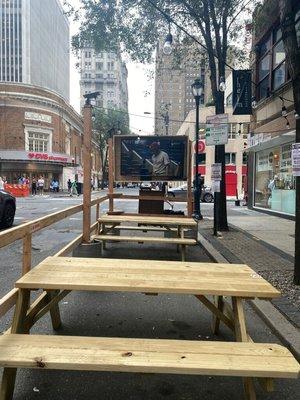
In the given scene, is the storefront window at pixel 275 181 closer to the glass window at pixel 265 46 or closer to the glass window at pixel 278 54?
the glass window at pixel 278 54

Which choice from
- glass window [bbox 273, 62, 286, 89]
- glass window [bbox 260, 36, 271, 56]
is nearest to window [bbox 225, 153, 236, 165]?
glass window [bbox 260, 36, 271, 56]

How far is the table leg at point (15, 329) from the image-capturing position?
2.58m

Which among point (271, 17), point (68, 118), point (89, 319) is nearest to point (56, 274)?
point (89, 319)

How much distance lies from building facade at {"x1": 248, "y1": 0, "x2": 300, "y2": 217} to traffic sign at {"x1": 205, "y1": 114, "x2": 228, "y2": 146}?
413cm

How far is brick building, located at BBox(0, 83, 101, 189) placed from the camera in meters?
53.9

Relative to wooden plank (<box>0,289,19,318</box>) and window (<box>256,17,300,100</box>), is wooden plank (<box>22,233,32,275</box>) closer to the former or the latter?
wooden plank (<box>0,289,19,318</box>)

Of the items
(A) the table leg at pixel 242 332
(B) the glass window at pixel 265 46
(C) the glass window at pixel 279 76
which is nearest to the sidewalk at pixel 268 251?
(A) the table leg at pixel 242 332

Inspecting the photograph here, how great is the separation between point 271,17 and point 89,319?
14758mm

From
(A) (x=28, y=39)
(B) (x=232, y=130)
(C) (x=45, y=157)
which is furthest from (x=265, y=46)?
(A) (x=28, y=39)

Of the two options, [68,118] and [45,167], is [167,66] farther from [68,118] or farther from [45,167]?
[68,118]

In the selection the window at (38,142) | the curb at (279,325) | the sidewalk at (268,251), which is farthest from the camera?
the window at (38,142)

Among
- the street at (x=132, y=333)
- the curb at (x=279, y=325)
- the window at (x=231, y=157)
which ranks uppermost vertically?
the window at (x=231, y=157)

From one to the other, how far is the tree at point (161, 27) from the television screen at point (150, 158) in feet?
5.08

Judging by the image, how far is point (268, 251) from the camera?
8.45 meters
